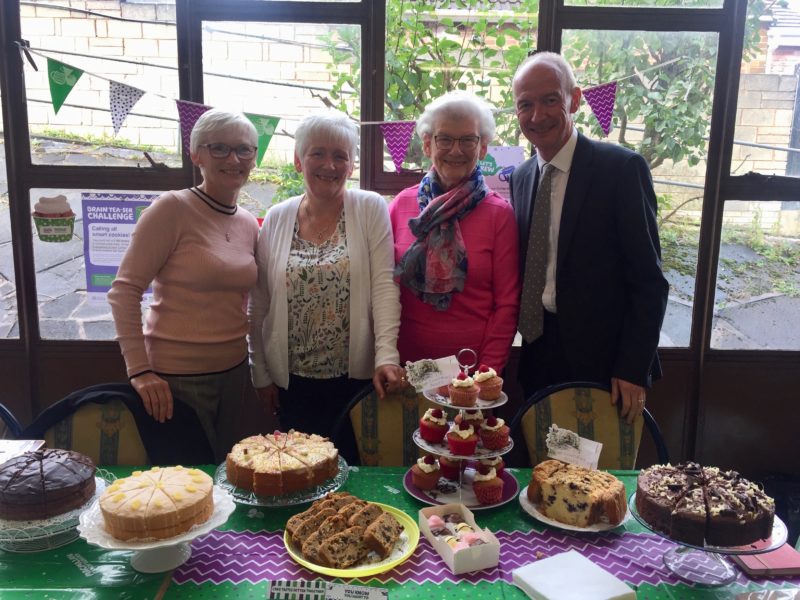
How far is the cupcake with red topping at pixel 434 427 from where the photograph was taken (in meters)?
1.58

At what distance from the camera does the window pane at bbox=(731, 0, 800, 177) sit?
2.63 metres

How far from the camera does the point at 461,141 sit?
2098 mm

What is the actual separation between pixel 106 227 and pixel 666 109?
2.37 m

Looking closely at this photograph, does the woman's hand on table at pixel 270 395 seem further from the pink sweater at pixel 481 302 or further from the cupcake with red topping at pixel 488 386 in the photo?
the cupcake with red topping at pixel 488 386

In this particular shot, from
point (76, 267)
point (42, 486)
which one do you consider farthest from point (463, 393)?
point (76, 267)

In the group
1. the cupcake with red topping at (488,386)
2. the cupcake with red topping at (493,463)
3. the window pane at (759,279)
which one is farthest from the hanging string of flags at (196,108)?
the cupcake with red topping at (493,463)

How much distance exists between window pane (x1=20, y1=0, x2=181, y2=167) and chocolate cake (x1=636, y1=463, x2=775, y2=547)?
7.26 ft

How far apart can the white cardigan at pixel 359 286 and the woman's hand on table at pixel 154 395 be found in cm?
36

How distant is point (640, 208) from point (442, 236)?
62 cm

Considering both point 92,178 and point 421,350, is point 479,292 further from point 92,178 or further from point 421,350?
point 92,178

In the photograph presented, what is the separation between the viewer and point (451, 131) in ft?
6.84

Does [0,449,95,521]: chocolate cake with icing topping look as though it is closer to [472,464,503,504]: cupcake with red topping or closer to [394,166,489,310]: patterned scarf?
[472,464,503,504]: cupcake with red topping

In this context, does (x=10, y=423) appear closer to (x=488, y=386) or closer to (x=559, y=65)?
(x=488, y=386)

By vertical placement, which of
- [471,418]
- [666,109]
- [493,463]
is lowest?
→ [493,463]
